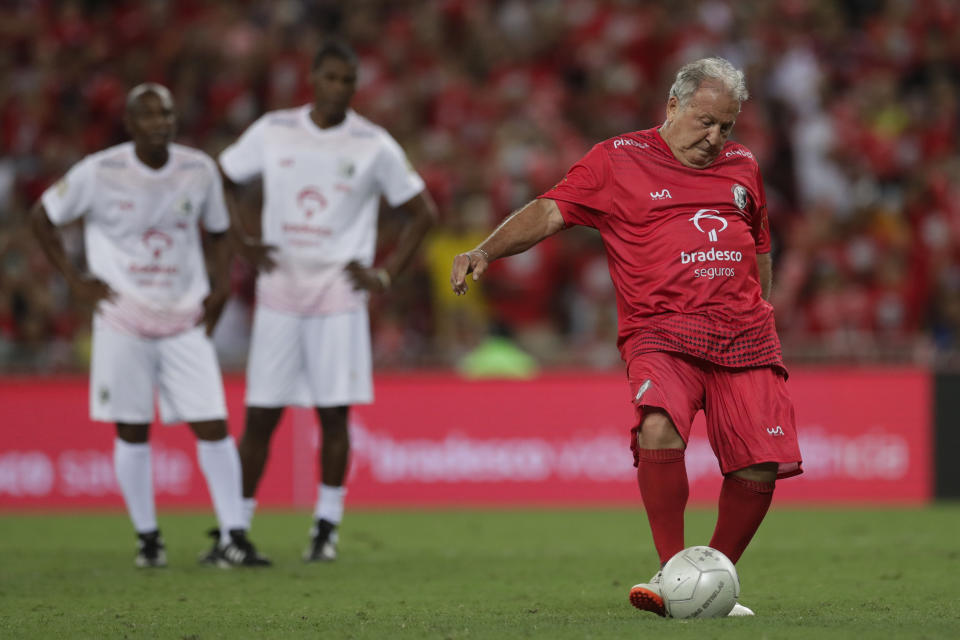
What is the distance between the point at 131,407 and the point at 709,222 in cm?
367

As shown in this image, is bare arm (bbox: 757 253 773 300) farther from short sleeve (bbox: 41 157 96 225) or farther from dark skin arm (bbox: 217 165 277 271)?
short sleeve (bbox: 41 157 96 225)

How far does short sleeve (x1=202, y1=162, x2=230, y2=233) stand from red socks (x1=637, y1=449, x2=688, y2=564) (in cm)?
355

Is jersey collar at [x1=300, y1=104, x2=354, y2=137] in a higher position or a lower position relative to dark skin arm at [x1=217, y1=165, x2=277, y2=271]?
higher

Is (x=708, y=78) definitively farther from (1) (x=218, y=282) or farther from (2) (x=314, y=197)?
(1) (x=218, y=282)

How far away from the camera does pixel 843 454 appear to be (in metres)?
12.7

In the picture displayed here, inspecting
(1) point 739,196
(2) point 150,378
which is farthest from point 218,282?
(1) point 739,196

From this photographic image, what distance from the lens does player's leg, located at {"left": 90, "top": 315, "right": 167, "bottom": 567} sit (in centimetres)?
805

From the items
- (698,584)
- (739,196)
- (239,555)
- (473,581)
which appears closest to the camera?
(698,584)

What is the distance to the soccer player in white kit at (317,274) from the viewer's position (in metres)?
8.45

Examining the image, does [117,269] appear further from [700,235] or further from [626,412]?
[626,412]

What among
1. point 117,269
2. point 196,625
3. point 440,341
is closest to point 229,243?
point 117,269

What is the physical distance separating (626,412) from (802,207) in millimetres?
4419

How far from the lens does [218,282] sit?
8406 millimetres

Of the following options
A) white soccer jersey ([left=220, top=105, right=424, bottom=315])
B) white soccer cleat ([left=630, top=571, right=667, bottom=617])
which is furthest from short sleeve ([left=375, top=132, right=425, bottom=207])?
white soccer cleat ([left=630, top=571, right=667, bottom=617])
